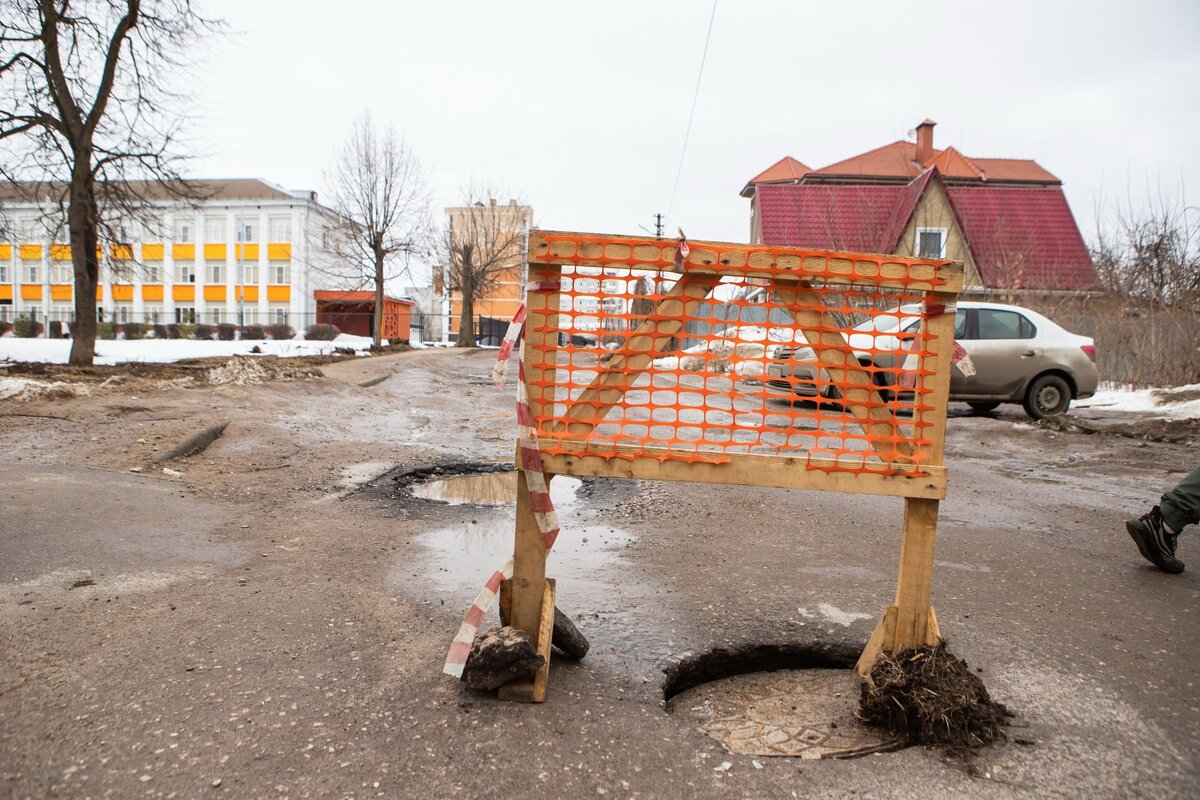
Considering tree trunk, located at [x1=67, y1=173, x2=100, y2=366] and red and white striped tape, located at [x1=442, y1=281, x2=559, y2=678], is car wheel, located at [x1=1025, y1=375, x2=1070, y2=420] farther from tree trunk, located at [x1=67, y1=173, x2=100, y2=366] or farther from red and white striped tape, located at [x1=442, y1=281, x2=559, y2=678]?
tree trunk, located at [x1=67, y1=173, x2=100, y2=366]

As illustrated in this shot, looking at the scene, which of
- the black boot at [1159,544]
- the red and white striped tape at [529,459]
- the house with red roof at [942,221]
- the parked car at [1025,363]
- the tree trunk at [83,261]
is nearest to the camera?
the red and white striped tape at [529,459]

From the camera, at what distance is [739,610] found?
346cm

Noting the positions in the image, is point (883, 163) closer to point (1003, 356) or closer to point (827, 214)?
point (827, 214)

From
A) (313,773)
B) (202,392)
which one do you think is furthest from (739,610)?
(202,392)

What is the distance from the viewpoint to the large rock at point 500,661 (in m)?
2.43

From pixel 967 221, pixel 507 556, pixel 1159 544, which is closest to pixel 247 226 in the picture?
pixel 967 221

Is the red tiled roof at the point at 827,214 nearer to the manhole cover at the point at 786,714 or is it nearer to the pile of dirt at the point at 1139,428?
the pile of dirt at the point at 1139,428

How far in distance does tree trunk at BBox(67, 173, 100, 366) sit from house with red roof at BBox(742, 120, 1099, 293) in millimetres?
17145

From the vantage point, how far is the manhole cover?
2.36 m

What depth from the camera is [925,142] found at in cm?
3509

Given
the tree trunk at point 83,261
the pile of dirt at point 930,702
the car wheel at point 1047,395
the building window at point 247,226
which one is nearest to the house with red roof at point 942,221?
the car wheel at point 1047,395

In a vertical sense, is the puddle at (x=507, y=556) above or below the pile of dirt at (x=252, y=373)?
below

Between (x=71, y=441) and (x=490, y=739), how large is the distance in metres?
5.93

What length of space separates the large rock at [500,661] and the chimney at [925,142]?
37.3 m
